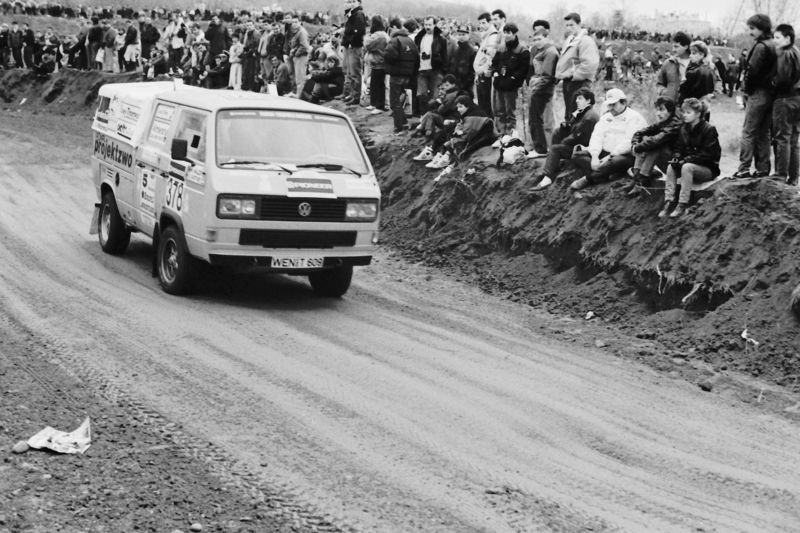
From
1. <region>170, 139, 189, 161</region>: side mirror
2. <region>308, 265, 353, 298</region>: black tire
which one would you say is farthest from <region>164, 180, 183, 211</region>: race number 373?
<region>308, 265, 353, 298</region>: black tire

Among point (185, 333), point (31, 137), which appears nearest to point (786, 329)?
point (185, 333)

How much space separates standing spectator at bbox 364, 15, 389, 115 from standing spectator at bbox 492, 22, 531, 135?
3.52 metres

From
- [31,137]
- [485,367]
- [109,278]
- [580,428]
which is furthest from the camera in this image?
[31,137]

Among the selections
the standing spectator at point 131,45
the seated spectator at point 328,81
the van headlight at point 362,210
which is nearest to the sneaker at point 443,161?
the van headlight at point 362,210

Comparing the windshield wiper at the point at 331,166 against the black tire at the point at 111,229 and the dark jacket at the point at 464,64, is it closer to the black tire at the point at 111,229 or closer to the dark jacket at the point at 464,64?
the black tire at the point at 111,229

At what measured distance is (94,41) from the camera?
114ft

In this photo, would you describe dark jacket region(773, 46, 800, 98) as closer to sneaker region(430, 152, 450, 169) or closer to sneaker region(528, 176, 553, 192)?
sneaker region(528, 176, 553, 192)

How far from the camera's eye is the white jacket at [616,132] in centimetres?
1290

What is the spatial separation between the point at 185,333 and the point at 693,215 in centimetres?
588

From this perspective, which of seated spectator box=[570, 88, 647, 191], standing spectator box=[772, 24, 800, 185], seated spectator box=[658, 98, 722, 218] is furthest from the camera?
seated spectator box=[570, 88, 647, 191]

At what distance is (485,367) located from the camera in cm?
961

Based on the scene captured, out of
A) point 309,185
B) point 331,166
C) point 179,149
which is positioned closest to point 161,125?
point 179,149

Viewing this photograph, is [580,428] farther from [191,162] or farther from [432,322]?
[191,162]

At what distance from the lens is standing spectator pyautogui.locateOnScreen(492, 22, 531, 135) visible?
15867 millimetres
